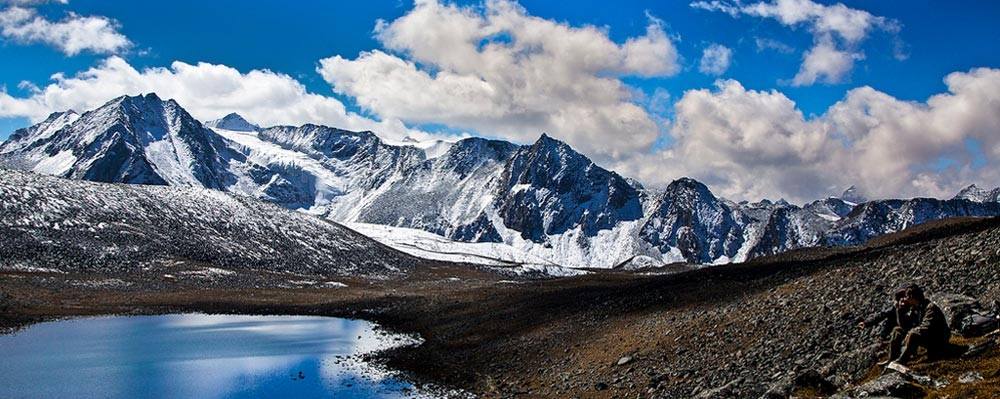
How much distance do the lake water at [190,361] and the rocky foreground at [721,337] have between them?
17.6ft

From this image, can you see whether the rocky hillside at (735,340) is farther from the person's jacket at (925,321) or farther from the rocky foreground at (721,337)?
the person's jacket at (925,321)

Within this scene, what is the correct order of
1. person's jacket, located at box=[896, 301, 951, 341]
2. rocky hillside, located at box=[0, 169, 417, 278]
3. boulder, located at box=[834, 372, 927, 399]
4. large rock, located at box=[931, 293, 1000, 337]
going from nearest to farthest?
boulder, located at box=[834, 372, 927, 399] → person's jacket, located at box=[896, 301, 951, 341] → large rock, located at box=[931, 293, 1000, 337] → rocky hillside, located at box=[0, 169, 417, 278]

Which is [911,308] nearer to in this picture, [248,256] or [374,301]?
[374,301]

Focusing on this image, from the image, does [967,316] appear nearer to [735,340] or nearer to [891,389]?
[891,389]

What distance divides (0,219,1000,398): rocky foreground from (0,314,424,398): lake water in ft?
17.6

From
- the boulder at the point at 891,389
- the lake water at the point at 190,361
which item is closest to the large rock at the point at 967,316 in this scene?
the boulder at the point at 891,389

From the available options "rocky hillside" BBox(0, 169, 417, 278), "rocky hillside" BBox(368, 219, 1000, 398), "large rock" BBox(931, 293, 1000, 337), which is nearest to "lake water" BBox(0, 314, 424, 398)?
"rocky hillside" BBox(368, 219, 1000, 398)

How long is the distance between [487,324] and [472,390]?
24913 mm

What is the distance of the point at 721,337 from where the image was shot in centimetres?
3941

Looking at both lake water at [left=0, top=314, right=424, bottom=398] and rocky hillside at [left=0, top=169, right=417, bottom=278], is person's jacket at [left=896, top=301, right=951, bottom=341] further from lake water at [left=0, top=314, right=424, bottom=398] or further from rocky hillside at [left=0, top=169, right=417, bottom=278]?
rocky hillside at [left=0, top=169, right=417, bottom=278]

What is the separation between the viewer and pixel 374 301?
11750 cm

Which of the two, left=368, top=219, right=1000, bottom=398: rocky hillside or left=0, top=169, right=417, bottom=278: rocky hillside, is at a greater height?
left=0, top=169, right=417, bottom=278: rocky hillside

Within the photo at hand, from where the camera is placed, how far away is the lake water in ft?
150

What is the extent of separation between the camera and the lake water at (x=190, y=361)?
45625 mm
